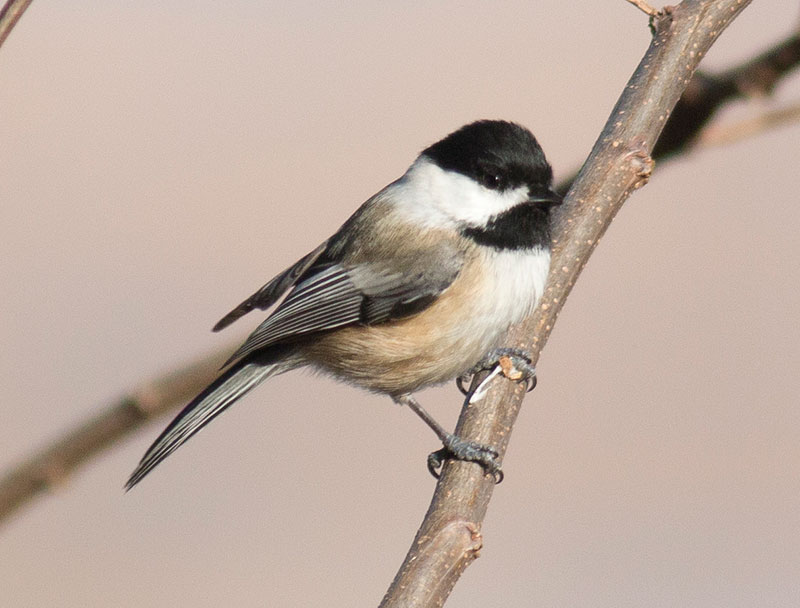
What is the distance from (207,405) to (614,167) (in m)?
0.97

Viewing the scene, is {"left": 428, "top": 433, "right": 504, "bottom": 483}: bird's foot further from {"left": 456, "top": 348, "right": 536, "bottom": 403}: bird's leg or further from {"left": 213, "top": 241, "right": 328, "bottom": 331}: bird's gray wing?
{"left": 213, "top": 241, "right": 328, "bottom": 331}: bird's gray wing

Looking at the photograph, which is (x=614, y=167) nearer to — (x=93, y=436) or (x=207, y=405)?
(x=207, y=405)

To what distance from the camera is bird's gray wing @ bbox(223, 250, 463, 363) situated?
2.17 m

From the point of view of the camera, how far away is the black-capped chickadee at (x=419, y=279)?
2.08 m

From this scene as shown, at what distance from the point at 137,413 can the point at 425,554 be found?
0.53 m

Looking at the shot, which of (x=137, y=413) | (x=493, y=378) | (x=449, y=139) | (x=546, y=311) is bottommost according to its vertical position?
(x=137, y=413)

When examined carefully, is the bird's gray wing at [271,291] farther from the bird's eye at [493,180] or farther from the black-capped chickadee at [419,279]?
the bird's eye at [493,180]

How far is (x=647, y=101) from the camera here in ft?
5.98

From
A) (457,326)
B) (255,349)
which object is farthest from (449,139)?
(255,349)

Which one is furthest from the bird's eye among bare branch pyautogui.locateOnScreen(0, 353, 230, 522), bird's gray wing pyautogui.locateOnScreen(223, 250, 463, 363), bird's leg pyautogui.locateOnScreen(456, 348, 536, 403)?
bare branch pyautogui.locateOnScreen(0, 353, 230, 522)

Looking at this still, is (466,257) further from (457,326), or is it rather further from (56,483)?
(56,483)

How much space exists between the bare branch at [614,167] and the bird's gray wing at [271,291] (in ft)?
1.94

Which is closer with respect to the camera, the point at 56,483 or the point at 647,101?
the point at 56,483

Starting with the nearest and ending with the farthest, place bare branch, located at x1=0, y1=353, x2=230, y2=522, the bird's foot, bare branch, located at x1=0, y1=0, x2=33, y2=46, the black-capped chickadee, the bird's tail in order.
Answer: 1. bare branch, located at x1=0, y1=0, x2=33, y2=46
2. bare branch, located at x1=0, y1=353, x2=230, y2=522
3. the bird's foot
4. the bird's tail
5. the black-capped chickadee
